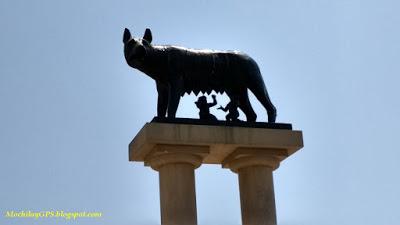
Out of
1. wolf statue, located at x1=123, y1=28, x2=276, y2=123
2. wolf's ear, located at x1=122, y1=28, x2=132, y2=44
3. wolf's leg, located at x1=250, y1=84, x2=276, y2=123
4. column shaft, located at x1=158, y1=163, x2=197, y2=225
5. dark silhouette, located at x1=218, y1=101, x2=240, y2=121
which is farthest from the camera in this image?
wolf's leg, located at x1=250, y1=84, x2=276, y2=123

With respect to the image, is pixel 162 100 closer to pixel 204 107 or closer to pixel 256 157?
pixel 204 107

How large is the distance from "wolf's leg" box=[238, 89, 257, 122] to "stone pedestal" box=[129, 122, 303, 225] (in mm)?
862

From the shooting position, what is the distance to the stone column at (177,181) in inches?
564

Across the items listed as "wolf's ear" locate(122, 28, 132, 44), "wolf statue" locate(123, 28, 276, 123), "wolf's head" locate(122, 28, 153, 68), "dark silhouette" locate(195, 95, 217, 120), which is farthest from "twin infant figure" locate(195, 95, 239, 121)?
"wolf's ear" locate(122, 28, 132, 44)

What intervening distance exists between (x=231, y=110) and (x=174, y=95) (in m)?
1.31

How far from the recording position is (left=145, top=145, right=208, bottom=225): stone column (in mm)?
14336

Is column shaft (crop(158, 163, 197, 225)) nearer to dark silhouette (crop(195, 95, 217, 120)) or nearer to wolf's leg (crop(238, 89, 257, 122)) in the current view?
dark silhouette (crop(195, 95, 217, 120))

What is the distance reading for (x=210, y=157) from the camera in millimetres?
15555

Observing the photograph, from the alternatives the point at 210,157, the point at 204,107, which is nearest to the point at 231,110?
the point at 204,107

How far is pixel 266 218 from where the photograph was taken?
15.0 metres

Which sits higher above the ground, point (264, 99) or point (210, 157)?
point (264, 99)

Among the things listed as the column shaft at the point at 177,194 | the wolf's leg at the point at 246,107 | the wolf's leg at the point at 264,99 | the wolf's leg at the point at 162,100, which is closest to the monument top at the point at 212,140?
the column shaft at the point at 177,194

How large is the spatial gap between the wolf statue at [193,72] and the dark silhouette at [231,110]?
15cm

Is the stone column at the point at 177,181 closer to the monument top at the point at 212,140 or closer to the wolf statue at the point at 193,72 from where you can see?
the monument top at the point at 212,140
